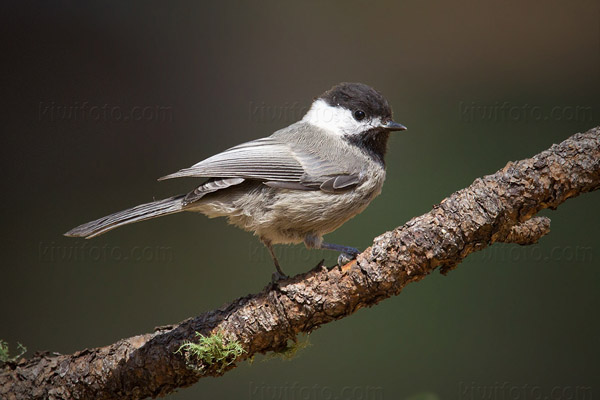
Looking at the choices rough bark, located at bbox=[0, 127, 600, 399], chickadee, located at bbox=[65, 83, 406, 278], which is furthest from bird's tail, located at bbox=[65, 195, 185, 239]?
rough bark, located at bbox=[0, 127, 600, 399]

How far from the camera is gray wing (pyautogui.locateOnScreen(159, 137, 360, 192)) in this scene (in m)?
1.79

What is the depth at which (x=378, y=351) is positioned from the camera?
106 inches

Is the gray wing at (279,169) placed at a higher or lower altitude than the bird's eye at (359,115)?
lower

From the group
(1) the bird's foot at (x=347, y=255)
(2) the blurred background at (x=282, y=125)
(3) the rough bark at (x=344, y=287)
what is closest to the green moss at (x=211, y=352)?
(3) the rough bark at (x=344, y=287)

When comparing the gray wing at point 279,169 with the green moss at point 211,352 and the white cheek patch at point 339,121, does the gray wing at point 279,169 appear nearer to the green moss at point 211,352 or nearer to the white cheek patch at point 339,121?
the white cheek patch at point 339,121

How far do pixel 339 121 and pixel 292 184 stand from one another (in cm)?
42

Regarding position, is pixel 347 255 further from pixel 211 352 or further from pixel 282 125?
pixel 282 125

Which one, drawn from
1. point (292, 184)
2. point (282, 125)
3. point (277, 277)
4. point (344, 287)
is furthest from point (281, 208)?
point (282, 125)

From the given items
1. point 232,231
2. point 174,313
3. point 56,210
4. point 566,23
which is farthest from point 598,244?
point 56,210

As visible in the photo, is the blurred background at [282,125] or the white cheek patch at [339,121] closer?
the white cheek patch at [339,121]

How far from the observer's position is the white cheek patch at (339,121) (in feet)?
6.64

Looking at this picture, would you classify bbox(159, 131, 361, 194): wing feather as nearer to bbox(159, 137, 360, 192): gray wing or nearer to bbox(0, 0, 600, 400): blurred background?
bbox(159, 137, 360, 192): gray wing

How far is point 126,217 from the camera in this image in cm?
170

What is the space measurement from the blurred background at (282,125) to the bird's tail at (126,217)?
4.06ft
